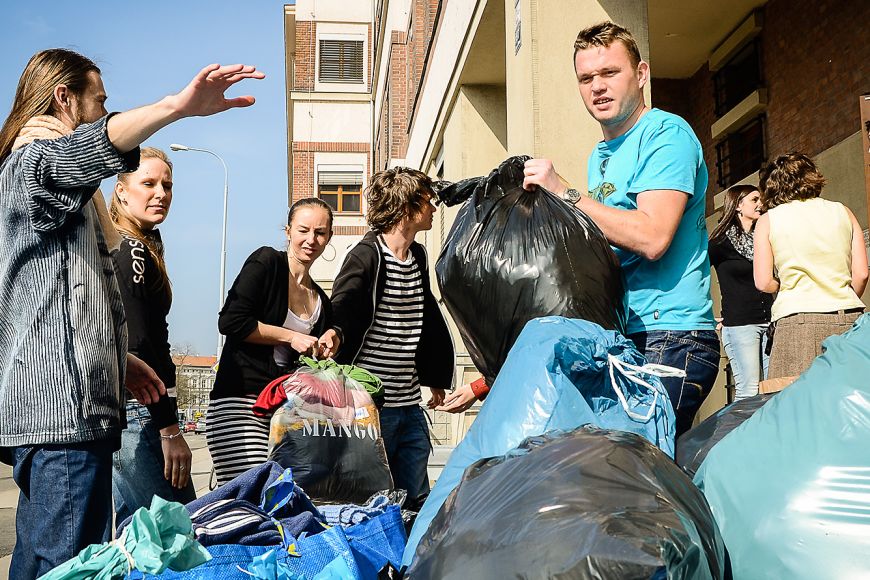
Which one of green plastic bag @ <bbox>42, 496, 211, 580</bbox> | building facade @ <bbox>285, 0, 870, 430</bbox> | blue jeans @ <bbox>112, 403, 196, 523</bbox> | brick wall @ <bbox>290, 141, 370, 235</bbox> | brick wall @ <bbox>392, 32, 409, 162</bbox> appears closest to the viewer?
green plastic bag @ <bbox>42, 496, 211, 580</bbox>

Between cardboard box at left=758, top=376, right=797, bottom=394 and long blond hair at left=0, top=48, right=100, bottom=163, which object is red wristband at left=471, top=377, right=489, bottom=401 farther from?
long blond hair at left=0, top=48, right=100, bottom=163

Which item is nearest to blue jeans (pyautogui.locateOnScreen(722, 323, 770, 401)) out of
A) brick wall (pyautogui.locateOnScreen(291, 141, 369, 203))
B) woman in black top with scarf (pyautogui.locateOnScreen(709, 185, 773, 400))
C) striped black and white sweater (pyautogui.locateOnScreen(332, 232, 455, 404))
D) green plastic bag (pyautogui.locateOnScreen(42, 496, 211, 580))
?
woman in black top with scarf (pyautogui.locateOnScreen(709, 185, 773, 400))

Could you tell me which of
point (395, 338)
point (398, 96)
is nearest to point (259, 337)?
point (395, 338)

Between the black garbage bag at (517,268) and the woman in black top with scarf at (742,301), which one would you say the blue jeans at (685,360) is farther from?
the woman in black top with scarf at (742,301)

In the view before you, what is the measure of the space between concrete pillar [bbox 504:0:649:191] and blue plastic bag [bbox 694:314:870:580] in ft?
11.7

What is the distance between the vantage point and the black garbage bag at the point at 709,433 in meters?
1.79

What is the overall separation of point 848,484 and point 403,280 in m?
2.46

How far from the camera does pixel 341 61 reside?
29.2 meters

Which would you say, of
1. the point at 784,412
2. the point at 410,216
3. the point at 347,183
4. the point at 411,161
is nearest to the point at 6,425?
the point at 784,412

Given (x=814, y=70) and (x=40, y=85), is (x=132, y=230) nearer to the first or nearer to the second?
(x=40, y=85)

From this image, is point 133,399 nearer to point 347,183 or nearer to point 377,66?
point 377,66

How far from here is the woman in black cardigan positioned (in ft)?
10.6

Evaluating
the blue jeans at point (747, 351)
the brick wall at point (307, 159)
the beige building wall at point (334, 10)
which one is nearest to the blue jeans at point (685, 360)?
the blue jeans at point (747, 351)

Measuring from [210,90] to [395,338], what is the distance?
1.82 meters
